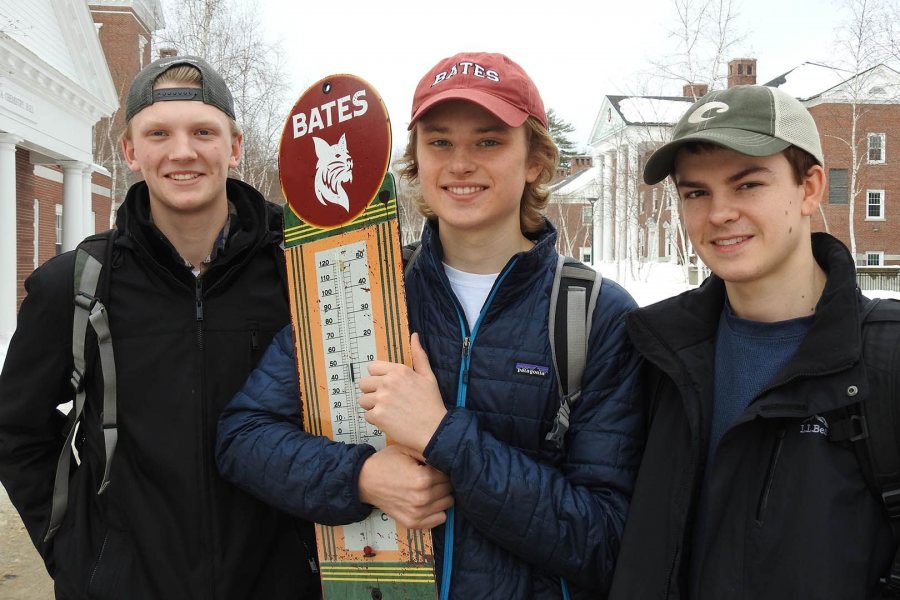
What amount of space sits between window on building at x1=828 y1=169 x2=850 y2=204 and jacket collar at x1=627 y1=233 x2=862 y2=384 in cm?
3724

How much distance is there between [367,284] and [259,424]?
0.51m

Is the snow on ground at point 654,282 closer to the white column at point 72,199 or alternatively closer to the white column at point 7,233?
the white column at point 72,199

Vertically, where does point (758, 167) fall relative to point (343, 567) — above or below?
above

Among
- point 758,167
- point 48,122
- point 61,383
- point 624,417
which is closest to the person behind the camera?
point 758,167

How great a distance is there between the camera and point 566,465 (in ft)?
6.00

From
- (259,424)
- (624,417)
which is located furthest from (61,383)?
(624,417)

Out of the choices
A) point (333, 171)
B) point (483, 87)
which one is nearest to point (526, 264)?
point (483, 87)

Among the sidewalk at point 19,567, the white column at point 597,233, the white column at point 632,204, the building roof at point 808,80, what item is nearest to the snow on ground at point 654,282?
the white column at point 632,204

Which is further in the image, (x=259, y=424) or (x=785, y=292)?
(x=259, y=424)

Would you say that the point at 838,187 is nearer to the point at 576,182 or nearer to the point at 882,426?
the point at 576,182

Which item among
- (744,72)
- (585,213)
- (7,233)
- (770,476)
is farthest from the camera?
(585,213)

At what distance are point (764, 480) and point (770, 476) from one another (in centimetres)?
2

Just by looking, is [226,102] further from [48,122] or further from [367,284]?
[48,122]

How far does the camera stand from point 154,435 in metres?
2.13
